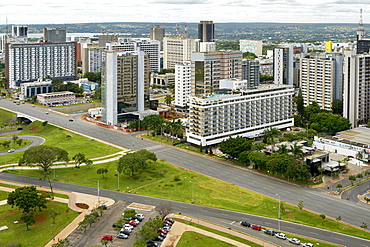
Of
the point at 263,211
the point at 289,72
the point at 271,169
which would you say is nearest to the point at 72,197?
the point at 263,211

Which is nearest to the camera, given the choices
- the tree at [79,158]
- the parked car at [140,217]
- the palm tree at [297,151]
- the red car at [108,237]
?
the red car at [108,237]

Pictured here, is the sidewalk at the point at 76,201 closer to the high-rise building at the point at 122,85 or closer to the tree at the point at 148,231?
the tree at the point at 148,231

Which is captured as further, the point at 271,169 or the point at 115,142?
the point at 115,142

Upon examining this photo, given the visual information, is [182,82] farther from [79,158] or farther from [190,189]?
[190,189]

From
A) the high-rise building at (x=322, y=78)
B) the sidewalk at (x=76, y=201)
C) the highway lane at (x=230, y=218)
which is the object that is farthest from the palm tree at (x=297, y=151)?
the high-rise building at (x=322, y=78)

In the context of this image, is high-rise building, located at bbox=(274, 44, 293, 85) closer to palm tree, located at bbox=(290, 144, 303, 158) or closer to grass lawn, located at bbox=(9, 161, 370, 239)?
palm tree, located at bbox=(290, 144, 303, 158)

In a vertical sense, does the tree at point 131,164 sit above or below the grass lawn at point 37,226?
above

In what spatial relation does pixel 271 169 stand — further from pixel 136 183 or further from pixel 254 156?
pixel 136 183
